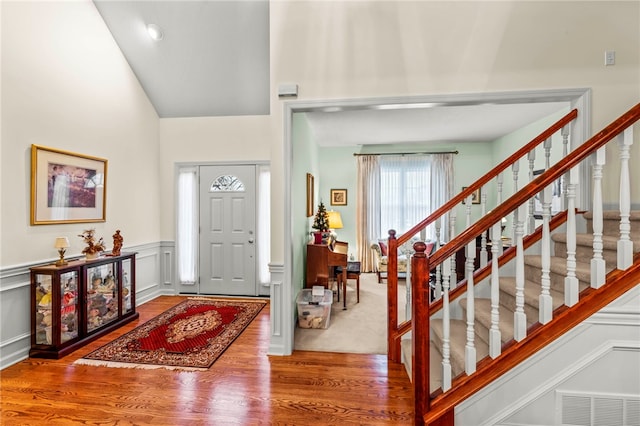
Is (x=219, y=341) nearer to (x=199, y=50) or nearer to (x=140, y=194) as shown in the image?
(x=140, y=194)

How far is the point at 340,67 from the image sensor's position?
2.82 m

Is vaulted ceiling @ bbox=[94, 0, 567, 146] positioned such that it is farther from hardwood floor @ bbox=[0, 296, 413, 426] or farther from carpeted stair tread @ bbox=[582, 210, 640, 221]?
hardwood floor @ bbox=[0, 296, 413, 426]

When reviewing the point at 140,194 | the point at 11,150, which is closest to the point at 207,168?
the point at 140,194

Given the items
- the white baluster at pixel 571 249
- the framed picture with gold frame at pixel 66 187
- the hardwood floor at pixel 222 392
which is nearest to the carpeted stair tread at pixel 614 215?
the white baluster at pixel 571 249

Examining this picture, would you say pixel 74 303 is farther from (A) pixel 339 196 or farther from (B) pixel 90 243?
(A) pixel 339 196

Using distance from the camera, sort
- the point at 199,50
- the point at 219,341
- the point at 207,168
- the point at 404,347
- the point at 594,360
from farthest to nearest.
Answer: the point at 207,168 < the point at 199,50 < the point at 219,341 < the point at 404,347 < the point at 594,360

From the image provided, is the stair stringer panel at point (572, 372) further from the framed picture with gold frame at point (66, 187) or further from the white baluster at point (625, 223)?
Result: the framed picture with gold frame at point (66, 187)

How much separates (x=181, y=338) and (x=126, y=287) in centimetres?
110

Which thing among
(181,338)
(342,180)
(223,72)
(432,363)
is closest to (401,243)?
(432,363)

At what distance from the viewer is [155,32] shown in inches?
148

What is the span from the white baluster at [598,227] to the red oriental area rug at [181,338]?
278 cm

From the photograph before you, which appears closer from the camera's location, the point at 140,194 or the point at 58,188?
the point at 58,188

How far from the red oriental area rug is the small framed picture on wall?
3.06 m

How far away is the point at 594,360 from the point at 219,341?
9.54 feet
